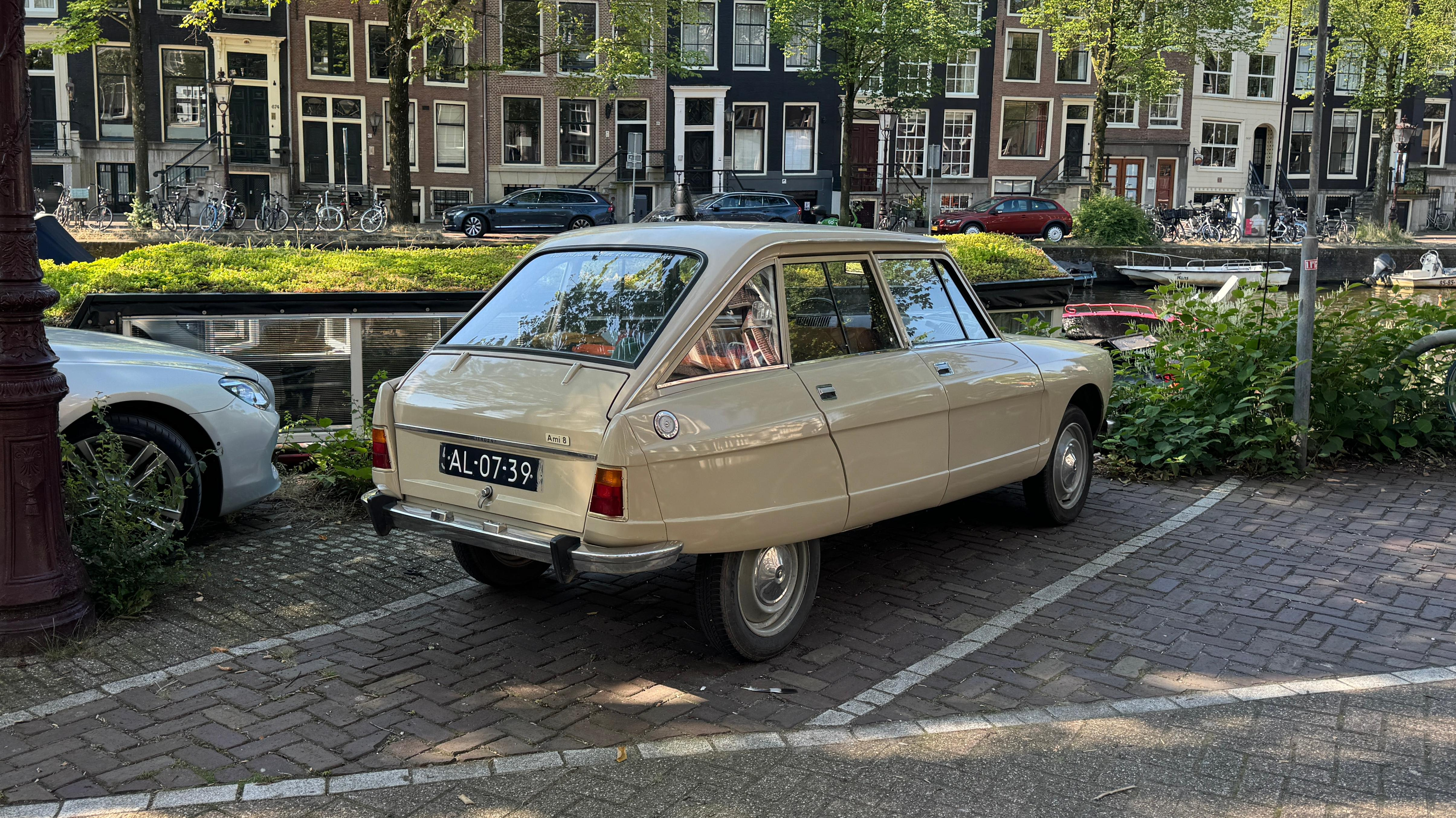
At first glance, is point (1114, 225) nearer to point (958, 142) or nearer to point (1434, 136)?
point (958, 142)

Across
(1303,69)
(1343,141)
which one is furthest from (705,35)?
(1343,141)

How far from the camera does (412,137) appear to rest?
4141 centimetres

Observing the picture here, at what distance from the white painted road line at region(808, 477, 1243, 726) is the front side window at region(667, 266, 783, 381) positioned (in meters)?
1.37

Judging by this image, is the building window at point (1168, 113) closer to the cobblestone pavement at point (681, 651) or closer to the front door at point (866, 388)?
the cobblestone pavement at point (681, 651)

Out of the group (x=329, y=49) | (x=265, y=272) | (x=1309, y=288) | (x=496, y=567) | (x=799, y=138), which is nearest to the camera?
(x=496, y=567)

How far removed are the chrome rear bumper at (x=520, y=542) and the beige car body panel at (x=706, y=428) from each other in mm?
41

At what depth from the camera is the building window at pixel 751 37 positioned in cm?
4384

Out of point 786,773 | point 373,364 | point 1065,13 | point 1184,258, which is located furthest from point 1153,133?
point 786,773

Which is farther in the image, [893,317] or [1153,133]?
[1153,133]

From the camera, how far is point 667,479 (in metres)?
4.36

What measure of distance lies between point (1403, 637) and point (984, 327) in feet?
7.96

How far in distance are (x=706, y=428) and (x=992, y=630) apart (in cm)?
179

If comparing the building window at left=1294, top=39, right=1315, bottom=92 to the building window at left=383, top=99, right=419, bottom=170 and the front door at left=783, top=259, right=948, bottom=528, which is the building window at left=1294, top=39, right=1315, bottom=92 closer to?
the building window at left=383, top=99, right=419, bottom=170

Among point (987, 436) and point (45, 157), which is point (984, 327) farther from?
point (45, 157)
